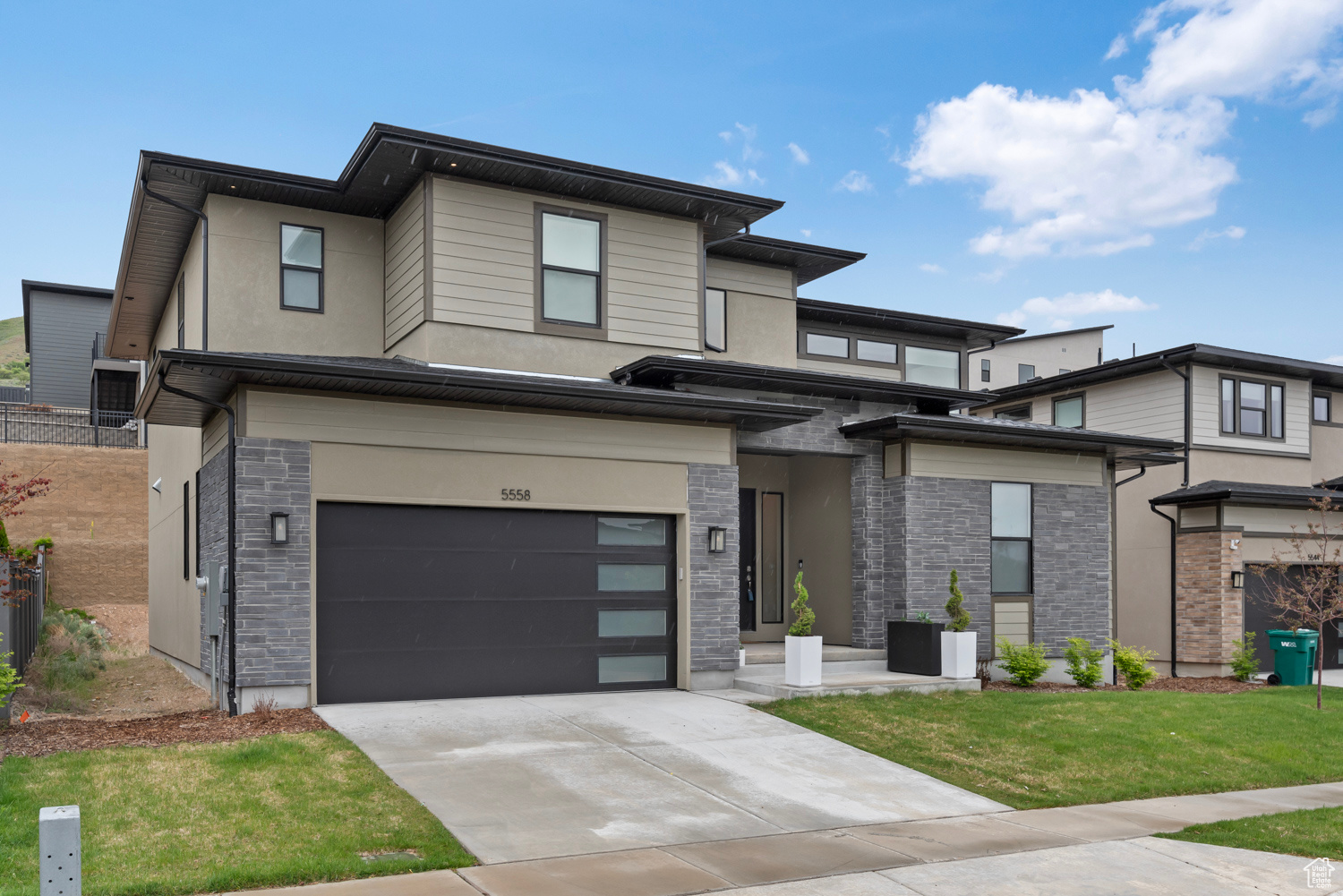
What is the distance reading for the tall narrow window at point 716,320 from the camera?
17.5m

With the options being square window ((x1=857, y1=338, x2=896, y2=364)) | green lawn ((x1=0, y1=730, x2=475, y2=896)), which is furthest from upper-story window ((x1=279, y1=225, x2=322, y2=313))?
square window ((x1=857, y1=338, x2=896, y2=364))

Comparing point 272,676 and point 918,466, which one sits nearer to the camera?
point 272,676

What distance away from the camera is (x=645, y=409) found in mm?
13234

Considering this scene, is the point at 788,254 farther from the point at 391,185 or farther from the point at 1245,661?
the point at 1245,661

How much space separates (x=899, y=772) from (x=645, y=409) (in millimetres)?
5587

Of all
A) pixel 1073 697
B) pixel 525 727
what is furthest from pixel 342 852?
pixel 1073 697

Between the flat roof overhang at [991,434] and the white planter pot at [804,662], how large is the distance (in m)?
3.83

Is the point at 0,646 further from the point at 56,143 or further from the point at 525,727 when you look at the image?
the point at 56,143

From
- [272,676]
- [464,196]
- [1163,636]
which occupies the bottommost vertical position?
[1163,636]

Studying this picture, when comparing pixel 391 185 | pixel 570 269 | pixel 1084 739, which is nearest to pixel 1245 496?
pixel 1084 739

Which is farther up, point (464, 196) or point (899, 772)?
point (464, 196)

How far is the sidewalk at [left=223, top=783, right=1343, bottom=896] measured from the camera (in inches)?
242

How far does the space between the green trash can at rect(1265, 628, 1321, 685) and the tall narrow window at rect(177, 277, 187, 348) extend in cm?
2016

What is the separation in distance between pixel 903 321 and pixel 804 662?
381 inches
